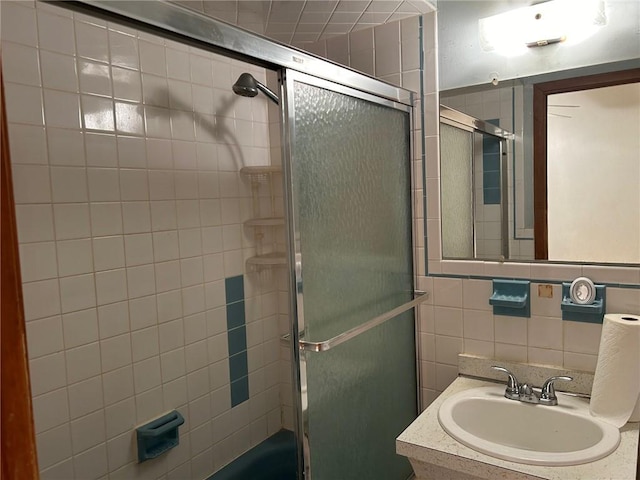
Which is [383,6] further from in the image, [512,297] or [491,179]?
[512,297]

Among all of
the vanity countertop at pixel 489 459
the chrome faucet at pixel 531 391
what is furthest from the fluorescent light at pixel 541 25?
the vanity countertop at pixel 489 459

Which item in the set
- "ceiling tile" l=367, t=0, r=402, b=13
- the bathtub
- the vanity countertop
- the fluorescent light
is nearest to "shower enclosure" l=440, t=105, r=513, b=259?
the fluorescent light

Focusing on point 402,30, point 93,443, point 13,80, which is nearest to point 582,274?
point 402,30

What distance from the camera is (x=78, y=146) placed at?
1.47 meters

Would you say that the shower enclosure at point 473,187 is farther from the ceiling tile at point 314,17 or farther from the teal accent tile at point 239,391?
the teal accent tile at point 239,391

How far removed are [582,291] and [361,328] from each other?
70 centimetres

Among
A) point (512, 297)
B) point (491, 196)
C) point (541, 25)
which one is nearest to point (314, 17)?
point (541, 25)

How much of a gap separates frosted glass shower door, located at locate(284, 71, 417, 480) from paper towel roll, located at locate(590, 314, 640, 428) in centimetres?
63

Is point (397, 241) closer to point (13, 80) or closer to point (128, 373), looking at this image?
point (128, 373)

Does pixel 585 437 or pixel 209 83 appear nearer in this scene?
pixel 585 437

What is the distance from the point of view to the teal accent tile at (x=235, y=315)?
2.03m

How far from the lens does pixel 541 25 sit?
59.6 inches

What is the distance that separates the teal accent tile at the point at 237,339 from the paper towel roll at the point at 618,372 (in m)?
1.34

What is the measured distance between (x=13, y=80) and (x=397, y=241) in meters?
1.28
